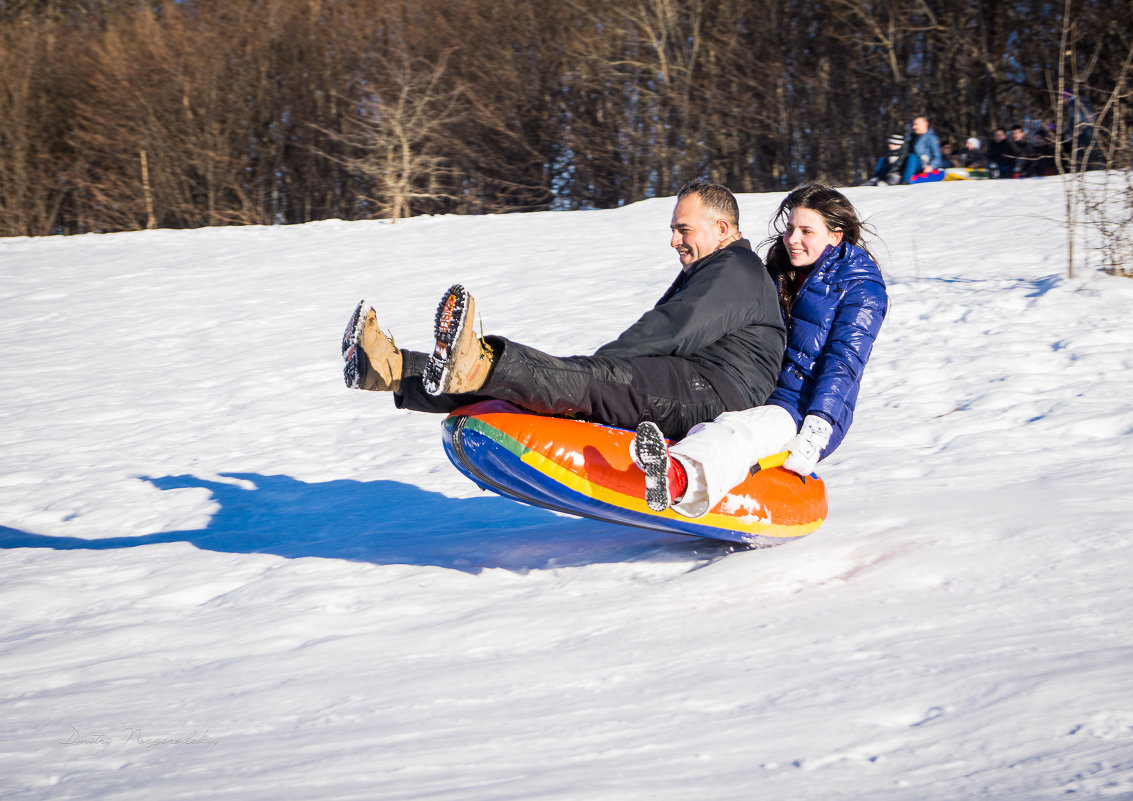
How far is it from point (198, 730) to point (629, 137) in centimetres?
1746

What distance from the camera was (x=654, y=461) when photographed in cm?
271

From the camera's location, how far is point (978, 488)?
12.4ft

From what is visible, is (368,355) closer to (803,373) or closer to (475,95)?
(803,373)

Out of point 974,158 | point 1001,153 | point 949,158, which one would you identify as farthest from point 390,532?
point 949,158

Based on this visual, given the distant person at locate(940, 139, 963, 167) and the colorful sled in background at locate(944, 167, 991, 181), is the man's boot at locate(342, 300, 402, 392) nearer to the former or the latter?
the colorful sled in background at locate(944, 167, 991, 181)

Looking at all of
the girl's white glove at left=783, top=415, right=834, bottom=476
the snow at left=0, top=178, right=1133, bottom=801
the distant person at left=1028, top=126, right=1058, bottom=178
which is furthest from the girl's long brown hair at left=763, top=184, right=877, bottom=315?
the distant person at left=1028, top=126, right=1058, bottom=178

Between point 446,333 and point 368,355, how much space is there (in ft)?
1.42

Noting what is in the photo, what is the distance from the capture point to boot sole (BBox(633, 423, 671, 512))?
270 centimetres

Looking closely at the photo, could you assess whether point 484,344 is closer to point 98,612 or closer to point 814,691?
point 814,691

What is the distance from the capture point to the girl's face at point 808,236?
3.43m

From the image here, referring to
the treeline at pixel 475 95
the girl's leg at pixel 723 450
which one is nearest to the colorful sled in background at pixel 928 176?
the treeline at pixel 475 95

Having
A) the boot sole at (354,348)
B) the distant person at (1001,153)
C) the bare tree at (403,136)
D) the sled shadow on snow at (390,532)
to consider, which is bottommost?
the sled shadow on snow at (390,532)

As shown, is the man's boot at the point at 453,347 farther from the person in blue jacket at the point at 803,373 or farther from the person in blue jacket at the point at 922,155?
the person in blue jacket at the point at 922,155

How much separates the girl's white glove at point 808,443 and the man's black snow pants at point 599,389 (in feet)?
0.70
